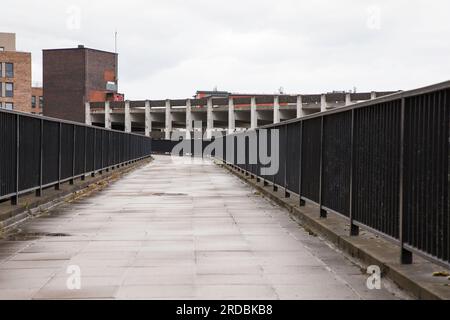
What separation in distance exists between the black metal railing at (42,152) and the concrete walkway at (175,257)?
2.62ft

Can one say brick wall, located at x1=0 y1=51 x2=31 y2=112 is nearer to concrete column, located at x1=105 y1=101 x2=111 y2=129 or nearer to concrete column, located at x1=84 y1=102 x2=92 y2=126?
concrete column, located at x1=84 y1=102 x2=92 y2=126

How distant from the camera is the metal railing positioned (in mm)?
5277

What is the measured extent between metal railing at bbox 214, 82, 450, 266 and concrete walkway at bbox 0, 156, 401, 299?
1.98 feet

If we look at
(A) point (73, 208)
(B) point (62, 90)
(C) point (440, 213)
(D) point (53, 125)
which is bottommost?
(A) point (73, 208)

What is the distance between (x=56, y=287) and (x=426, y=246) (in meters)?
3.37

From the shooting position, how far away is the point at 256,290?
18.4 feet

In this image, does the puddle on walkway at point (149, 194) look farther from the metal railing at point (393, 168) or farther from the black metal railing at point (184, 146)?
the black metal railing at point (184, 146)

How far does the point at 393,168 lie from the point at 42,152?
8220 millimetres

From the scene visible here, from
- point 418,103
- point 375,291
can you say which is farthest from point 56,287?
point 418,103

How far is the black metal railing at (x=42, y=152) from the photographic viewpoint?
33.4ft

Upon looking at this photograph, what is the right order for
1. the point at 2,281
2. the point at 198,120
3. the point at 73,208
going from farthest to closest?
the point at 198,120, the point at 73,208, the point at 2,281

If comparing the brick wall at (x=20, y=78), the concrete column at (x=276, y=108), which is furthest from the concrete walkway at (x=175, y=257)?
the brick wall at (x=20, y=78)

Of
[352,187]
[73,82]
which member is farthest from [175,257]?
[73,82]
